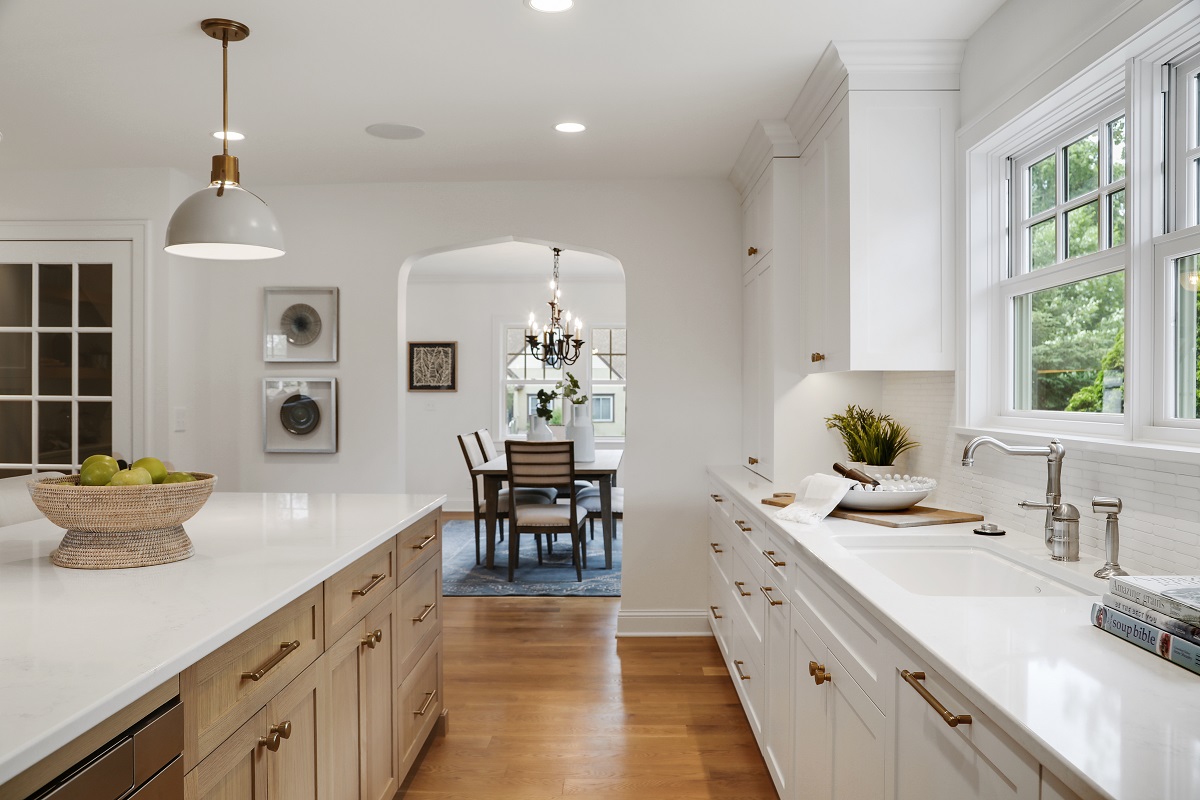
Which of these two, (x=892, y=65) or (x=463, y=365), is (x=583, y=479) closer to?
(x=463, y=365)

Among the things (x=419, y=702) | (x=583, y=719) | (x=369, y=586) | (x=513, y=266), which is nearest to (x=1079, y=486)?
(x=369, y=586)

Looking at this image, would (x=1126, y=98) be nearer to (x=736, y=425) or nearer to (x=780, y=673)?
(x=780, y=673)

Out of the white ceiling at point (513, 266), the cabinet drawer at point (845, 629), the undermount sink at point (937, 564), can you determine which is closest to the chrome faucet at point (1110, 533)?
the undermount sink at point (937, 564)

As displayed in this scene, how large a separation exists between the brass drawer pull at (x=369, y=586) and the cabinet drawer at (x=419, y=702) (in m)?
0.40

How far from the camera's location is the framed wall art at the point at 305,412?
423cm

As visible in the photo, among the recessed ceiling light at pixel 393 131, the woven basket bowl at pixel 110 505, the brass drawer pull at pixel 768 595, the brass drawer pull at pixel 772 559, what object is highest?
the recessed ceiling light at pixel 393 131

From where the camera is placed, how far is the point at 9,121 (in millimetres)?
3191

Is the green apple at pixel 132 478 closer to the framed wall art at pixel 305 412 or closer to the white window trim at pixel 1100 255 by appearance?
the white window trim at pixel 1100 255

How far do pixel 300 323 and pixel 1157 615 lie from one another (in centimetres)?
400

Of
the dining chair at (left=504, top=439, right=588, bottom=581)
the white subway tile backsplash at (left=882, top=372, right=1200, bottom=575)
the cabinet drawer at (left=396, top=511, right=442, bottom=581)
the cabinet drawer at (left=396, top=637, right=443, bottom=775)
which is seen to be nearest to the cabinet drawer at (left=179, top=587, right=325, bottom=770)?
the cabinet drawer at (left=396, top=511, right=442, bottom=581)

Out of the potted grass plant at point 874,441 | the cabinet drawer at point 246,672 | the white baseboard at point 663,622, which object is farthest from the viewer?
the white baseboard at point 663,622

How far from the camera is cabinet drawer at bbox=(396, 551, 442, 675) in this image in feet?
7.83

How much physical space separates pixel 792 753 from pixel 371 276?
3171 mm

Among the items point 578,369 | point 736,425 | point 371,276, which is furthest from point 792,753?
point 578,369
